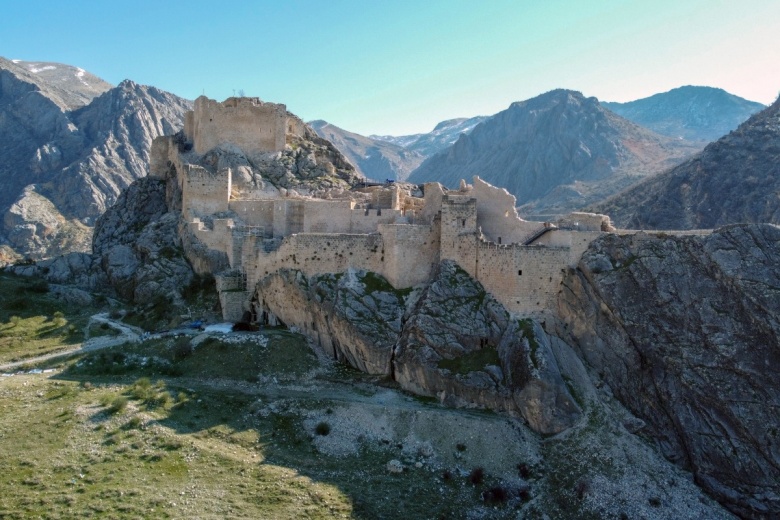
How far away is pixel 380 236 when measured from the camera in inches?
1694

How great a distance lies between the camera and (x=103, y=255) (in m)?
54.7

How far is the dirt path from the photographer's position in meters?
38.5

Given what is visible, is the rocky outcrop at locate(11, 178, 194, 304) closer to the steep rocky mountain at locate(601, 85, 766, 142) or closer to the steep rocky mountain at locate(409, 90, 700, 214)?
the steep rocky mountain at locate(409, 90, 700, 214)

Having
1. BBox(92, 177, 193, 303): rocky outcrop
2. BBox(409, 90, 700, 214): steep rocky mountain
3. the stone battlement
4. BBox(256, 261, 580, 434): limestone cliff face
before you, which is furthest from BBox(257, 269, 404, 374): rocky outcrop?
BBox(409, 90, 700, 214): steep rocky mountain

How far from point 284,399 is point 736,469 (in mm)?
24947

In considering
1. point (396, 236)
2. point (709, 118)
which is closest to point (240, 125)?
point (396, 236)

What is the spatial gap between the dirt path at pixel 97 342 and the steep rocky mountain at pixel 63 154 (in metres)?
61.4

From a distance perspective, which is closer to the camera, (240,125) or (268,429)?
(268,429)

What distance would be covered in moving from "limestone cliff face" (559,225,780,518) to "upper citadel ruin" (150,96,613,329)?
104 inches

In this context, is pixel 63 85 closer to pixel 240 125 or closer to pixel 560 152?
pixel 560 152

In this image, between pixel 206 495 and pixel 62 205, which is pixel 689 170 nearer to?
pixel 206 495

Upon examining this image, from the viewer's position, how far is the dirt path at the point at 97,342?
38.5 m

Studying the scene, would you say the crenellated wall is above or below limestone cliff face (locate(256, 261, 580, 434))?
above

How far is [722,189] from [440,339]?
52942mm
